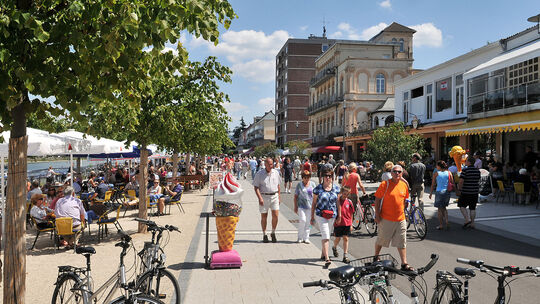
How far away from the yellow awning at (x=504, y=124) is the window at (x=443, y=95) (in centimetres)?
597

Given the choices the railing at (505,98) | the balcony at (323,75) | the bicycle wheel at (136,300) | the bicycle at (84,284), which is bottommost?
the bicycle at (84,284)

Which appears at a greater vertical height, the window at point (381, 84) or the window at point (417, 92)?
the window at point (381, 84)

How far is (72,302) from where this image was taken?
445 centimetres

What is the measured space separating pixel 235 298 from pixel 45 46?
3.78 meters

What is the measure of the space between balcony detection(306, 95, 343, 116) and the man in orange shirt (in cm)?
4247

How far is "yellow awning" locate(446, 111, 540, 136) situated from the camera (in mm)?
16531

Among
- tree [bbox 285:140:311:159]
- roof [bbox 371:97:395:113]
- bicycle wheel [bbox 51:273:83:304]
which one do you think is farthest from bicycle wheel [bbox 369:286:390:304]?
tree [bbox 285:140:311:159]

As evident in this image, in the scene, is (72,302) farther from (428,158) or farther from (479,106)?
(428,158)

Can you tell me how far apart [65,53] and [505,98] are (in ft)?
68.3

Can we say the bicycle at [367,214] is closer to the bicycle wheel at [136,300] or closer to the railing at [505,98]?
the bicycle wheel at [136,300]

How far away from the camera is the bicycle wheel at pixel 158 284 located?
4699mm

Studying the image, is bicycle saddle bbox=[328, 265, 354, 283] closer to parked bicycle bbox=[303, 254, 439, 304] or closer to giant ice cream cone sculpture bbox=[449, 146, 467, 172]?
parked bicycle bbox=[303, 254, 439, 304]

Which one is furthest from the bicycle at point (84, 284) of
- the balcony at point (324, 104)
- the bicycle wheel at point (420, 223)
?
the balcony at point (324, 104)

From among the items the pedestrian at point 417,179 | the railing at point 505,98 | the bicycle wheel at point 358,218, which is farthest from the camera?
the railing at point 505,98
